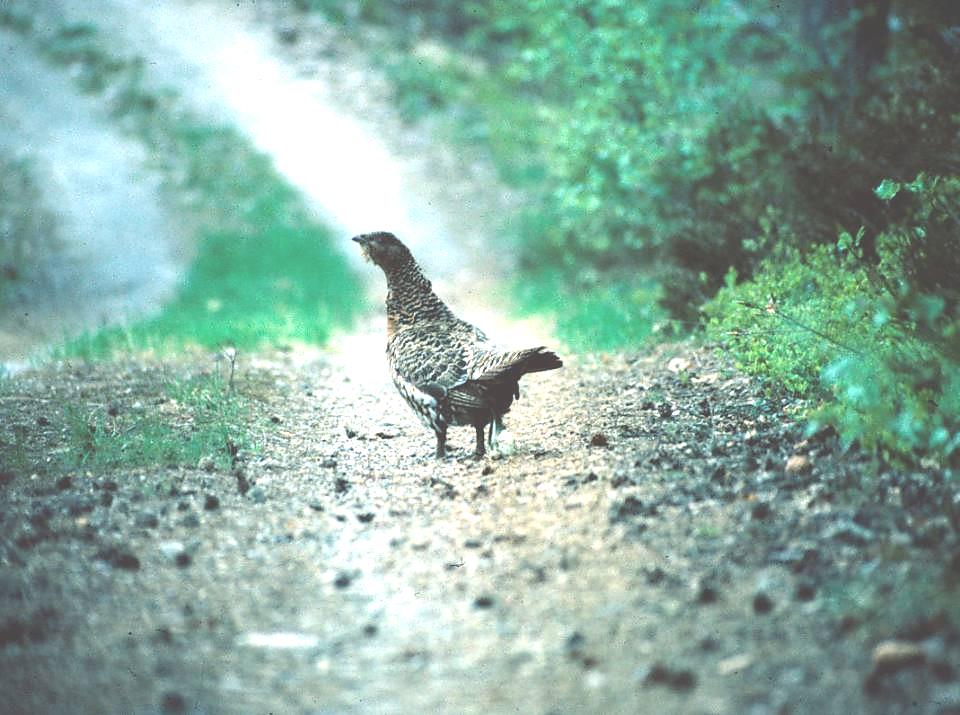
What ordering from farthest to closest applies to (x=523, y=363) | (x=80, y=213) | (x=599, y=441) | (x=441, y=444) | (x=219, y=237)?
(x=80, y=213) < (x=219, y=237) < (x=441, y=444) < (x=599, y=441) < (x=523, y=363)

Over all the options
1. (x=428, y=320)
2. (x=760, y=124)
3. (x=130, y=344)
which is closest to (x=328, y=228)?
(x=130, y=344)

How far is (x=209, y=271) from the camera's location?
1612 cm

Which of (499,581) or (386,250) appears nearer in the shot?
(499,581)

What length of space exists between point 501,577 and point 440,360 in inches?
90.6

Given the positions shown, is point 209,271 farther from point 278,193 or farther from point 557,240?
point 557,240

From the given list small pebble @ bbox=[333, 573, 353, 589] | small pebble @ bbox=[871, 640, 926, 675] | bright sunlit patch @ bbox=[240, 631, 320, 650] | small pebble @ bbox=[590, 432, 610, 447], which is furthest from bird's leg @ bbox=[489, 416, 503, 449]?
small pebble @ bbox=[871, 640, 926, 675]

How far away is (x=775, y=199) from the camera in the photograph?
1028cm

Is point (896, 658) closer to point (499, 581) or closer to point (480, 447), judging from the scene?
point (499, 581)

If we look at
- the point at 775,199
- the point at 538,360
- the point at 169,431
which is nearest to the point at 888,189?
the point at 538,360

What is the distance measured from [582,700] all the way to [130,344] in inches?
327

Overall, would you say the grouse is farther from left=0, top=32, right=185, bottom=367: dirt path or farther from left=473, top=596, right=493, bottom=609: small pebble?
left=0, top=32, right=185, bottom=367: dirt path

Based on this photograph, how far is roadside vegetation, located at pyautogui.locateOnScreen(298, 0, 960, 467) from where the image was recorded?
18.9ft

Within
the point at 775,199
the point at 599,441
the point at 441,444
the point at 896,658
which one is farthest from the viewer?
the point at 775,199

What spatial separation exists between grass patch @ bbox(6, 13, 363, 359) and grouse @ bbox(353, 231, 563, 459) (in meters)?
3.69
